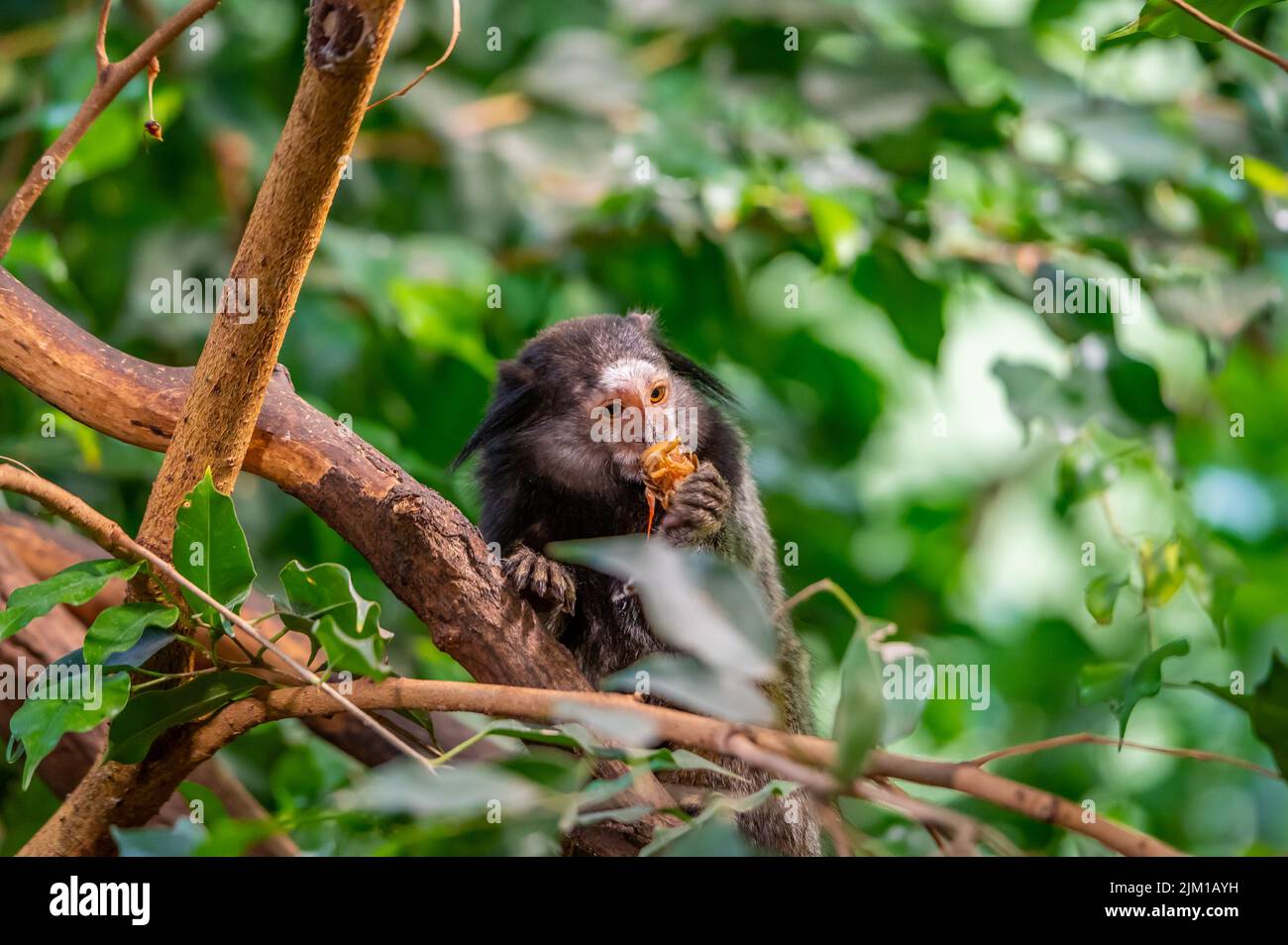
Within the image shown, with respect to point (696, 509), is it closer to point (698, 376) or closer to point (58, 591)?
point (698, 376)

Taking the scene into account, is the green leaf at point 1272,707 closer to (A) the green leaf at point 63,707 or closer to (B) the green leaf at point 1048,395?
(B) the green leaf at point 1048,395

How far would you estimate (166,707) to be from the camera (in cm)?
183

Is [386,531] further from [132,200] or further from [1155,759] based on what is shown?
[1155,759]

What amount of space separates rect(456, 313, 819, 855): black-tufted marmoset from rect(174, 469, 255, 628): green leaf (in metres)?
0.69

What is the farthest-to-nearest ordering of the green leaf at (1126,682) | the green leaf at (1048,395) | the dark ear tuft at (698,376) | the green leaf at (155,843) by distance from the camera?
1. the dark ear tuft at (698,376)
2. the green leaf at (1048,395)
3. the green leaf at (1126,682)
4. the green leaf at (155,843)

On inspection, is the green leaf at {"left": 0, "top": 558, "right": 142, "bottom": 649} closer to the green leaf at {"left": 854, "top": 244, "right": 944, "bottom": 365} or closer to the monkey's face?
the monkey's face

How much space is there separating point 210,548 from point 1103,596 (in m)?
1.61

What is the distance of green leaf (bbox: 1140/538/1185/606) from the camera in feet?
8.19

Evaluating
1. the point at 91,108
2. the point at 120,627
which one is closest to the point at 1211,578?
the point at 120,627

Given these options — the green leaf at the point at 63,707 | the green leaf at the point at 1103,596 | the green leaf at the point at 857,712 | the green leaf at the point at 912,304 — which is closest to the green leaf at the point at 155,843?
the green leaf at the point at 63,707

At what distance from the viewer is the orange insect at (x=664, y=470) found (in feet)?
8.96

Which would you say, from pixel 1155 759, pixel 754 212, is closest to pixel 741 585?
pixel 754 212

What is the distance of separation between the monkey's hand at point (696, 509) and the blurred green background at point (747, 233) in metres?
0.83

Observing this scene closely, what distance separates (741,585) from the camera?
1.35 m
